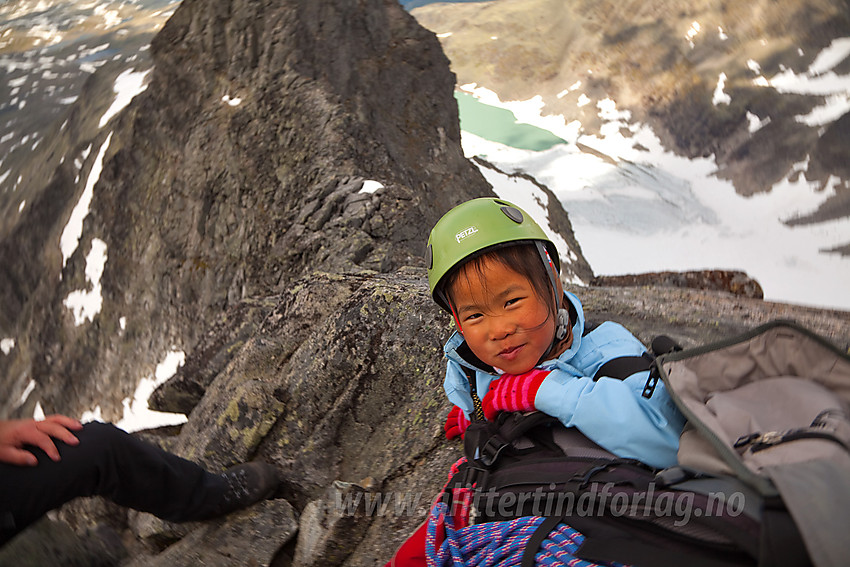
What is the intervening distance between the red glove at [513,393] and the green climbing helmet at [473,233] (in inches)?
22.4

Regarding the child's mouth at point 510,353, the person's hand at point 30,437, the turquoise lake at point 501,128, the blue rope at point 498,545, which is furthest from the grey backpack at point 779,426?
the turquoise lake at point 501,128

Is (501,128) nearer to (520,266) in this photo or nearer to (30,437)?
(520,266)

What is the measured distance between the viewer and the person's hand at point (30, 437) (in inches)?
99.3

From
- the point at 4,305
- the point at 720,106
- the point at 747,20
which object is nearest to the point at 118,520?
the point at 4,305

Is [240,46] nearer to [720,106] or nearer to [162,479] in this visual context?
[162,479]

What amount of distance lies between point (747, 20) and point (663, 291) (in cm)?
6493

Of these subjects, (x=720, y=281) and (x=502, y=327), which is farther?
(x=720, y=281)

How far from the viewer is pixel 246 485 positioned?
3.50m

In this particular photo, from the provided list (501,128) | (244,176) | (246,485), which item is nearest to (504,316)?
(246,485)

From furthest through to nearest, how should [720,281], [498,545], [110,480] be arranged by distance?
[720,281] → [110,480] → [498,545]

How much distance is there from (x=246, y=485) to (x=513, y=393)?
6.98ft

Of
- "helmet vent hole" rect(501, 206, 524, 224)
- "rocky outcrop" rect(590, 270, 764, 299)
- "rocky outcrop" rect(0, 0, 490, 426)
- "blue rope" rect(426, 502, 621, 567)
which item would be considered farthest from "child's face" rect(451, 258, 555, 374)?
"rocky outcrop" rect(590, 270, 764, 299)

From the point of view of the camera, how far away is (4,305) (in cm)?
2219

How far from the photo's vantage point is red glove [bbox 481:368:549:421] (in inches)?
93.4
